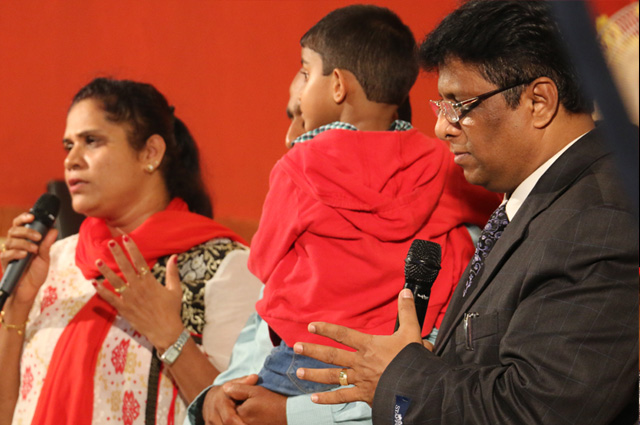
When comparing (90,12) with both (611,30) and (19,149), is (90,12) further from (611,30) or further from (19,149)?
(611,30)

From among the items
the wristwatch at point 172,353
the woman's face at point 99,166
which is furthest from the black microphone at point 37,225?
the wristwatch at point 172,353

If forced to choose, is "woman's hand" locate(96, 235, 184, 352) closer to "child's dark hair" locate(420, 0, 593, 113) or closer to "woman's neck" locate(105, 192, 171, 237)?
"woman's neck" locate(105, 192, 171, 237)

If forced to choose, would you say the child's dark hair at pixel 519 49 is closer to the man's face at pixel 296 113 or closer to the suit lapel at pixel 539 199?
the suit lapel at pixel 539 199

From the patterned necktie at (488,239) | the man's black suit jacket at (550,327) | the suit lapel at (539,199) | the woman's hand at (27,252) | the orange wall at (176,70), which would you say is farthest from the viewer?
the orange wall at (176,70)

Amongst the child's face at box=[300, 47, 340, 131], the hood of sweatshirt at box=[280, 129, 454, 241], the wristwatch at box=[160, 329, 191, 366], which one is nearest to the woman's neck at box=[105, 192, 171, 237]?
the wristwatch at box=[160, 329, 191, 366]

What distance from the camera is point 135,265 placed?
7.36ft

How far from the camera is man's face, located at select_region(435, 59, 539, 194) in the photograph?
136 cm

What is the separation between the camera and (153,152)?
8.57 ft

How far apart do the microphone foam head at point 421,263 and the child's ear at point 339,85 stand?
0.68 m

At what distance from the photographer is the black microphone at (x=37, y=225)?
2266mm

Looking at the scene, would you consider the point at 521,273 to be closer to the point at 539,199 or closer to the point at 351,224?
the point at 539,199

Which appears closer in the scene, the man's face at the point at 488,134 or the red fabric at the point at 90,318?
the man's face at the point at 488,134

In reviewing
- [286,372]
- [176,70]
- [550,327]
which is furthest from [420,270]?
[176,70]

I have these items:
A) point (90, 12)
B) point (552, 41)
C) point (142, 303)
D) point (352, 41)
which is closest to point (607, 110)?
point (552, 41)
